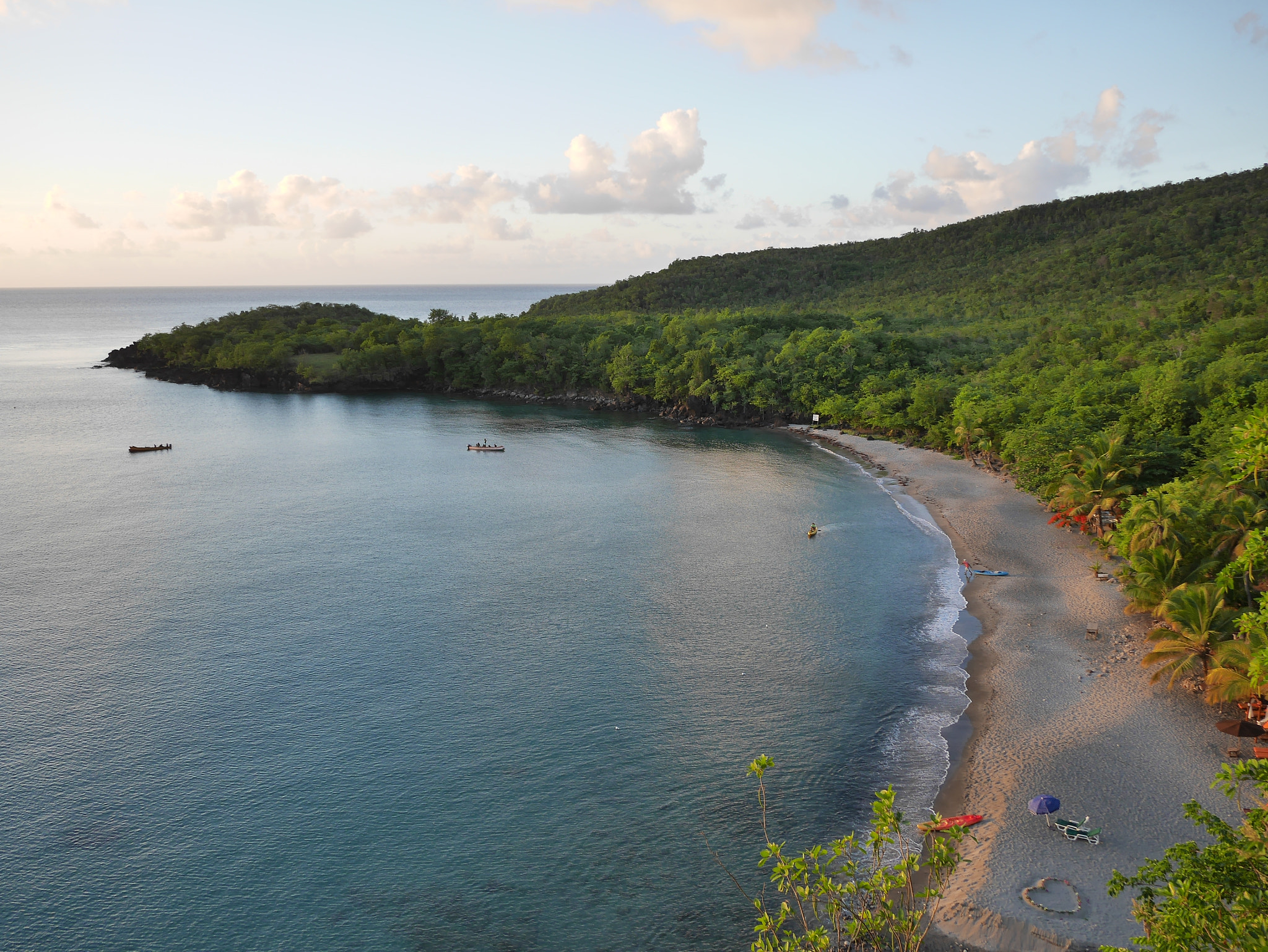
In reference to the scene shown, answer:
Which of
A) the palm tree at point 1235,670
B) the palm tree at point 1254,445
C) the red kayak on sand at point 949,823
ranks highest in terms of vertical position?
the palm tree at point 1254,445

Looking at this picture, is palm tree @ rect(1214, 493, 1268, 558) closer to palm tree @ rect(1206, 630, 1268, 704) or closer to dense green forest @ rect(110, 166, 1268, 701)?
dense green forest @ rect(110, 166, 1268, 701)

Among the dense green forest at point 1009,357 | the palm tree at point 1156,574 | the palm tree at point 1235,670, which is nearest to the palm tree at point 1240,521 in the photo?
the dense green forest at point 1009,357

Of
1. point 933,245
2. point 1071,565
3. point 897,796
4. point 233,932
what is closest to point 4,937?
point 233,932

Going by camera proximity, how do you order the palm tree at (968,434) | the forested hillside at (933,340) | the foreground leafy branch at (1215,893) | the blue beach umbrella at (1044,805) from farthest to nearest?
the palm tree at (968,434)
the forested hillside at (933,340)
the blue beach umbrella at (1044,805)
the foreground leafy branch at (1215,893)

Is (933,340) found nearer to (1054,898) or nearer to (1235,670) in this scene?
(1235,670)

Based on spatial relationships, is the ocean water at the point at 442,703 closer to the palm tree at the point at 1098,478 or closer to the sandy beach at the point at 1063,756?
the sandy beach at the point at 1063,756

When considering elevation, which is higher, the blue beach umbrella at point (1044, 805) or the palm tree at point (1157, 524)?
the palm tree at point (1157, 524)

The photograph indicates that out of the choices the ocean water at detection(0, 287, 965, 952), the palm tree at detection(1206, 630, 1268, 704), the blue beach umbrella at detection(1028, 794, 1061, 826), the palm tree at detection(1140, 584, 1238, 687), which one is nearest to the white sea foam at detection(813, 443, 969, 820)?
the ocean water at detection(0, 287, 965, 952)
